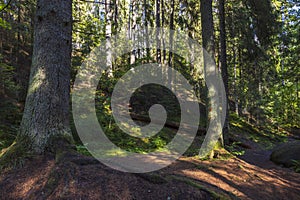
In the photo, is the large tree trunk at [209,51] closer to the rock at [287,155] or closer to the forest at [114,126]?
the forest at [114,126]

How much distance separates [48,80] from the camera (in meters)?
3.87

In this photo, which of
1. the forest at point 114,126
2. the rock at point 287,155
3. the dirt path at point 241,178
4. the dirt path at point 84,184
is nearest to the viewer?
the dirt path at point 84,184

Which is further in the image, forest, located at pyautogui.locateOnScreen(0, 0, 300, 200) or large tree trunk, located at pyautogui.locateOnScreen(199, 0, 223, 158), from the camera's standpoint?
large tree trunk, located at pyautogui.locateOnScreen(199, 0, 223, 158)

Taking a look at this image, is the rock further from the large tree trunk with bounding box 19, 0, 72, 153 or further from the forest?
the large tree trunk with bounding box 19, 0, 72, 153

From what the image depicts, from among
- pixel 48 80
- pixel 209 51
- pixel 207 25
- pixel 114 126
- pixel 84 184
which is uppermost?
pixel 207 25

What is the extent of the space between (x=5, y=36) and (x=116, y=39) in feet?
29.7

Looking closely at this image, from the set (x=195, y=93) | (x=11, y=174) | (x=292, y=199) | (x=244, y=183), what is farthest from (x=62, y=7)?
(x=195, y=93)

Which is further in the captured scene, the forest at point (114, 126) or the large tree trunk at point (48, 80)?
the large tree trunk at point (48, 80)

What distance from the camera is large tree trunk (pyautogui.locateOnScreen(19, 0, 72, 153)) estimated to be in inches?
146

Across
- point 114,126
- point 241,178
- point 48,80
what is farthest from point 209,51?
point 48,80

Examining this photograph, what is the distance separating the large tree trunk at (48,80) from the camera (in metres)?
3.72

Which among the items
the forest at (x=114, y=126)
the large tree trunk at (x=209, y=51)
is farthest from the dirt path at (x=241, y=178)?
the large tree trunk at (x=209, y=51)

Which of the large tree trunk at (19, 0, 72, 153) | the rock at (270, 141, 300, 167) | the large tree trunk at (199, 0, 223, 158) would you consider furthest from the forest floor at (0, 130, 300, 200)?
the rock at (270, 141, 300, 167)

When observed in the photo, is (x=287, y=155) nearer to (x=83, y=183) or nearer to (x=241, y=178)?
(x=241, y=178)
